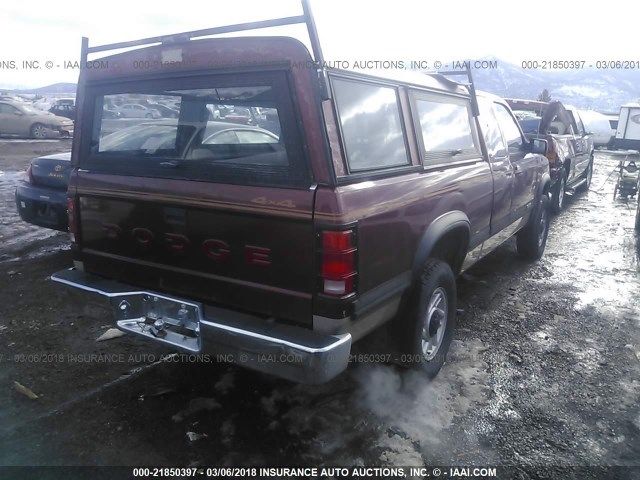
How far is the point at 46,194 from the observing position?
535cm

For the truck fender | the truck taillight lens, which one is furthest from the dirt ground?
the truck taillight lens

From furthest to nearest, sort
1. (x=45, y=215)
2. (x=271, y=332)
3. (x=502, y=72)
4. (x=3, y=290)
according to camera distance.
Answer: (x=502, y=72) → (x=45, y=215) → (x=3, y=290) → (x=271, y=332)

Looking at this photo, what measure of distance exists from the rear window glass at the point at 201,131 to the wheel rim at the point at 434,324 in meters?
1.40

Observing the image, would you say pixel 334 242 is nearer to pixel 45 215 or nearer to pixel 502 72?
pixel 45 215

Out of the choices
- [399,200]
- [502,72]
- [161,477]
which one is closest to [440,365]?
[399,200]

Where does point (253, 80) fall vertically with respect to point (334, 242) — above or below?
above

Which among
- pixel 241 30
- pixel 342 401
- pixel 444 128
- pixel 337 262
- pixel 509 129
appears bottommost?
pixel 342 401

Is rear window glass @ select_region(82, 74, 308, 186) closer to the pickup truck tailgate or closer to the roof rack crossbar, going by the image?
the pickup truck tailgate

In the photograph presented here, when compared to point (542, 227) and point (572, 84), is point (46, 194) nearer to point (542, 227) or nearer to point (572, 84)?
point (542, 227)

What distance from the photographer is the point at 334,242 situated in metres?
2.35

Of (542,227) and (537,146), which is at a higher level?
(537,146)

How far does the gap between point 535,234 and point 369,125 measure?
394cm

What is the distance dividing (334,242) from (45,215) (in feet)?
13.9

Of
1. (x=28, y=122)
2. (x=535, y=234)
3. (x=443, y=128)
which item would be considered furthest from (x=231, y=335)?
(x=28, y=122)
